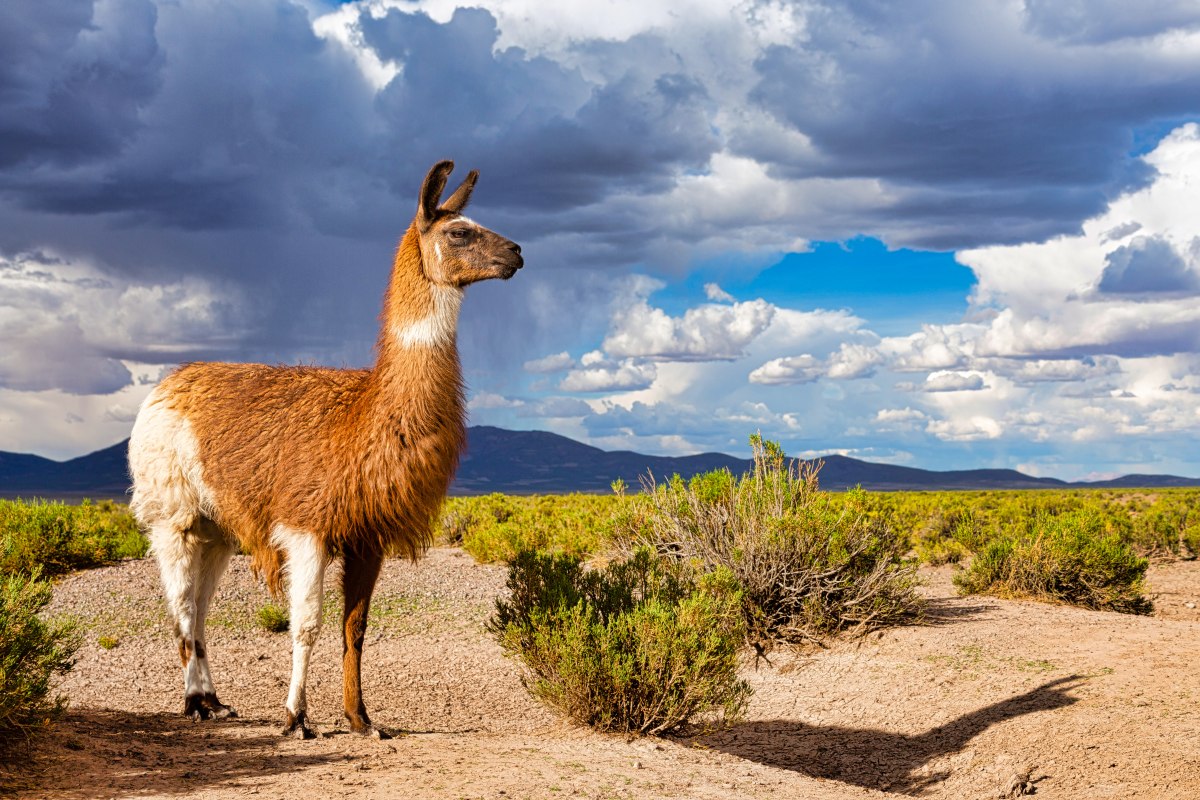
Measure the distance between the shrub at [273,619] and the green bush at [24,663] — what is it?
17.7 ft

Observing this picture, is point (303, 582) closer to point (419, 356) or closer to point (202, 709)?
point (419, 356)

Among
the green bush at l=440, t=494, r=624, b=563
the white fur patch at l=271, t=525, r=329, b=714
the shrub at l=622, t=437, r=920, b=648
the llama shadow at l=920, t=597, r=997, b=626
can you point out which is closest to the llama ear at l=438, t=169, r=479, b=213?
the white fur patch at l=271, t=525, r=329, b=714

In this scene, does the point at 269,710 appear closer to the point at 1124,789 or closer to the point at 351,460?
the point at 351,460

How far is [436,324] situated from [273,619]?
290 inches

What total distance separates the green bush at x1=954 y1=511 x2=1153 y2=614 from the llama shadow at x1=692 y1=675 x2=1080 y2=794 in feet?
15.1

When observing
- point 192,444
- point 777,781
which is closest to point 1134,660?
point 777,781

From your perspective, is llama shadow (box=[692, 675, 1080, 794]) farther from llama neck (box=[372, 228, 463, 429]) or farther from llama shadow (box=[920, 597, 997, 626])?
llama neck (box=[372, 228, 463, 429])

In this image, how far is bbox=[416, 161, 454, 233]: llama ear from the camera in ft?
26.6

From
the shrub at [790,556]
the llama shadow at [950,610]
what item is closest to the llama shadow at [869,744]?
the shrub at [790,556]

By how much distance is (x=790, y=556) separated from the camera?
1257 centimetres

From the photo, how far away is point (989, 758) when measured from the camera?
948 cm

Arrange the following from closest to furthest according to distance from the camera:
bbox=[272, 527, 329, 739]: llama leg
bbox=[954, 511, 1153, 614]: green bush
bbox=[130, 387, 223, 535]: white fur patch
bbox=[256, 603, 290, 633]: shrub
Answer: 1. bbox=[272, 527, 329, 739]: llama leg
2. bbox=[130, 387, 223, 535]: white fur patch
3. bbox=[256, 603, 290, 633]: shrub
4. bbox=[954, 511, 1153, 614]: green bush

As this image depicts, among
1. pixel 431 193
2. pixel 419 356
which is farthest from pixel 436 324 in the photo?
pixel 431 193

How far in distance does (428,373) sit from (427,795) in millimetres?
3022
